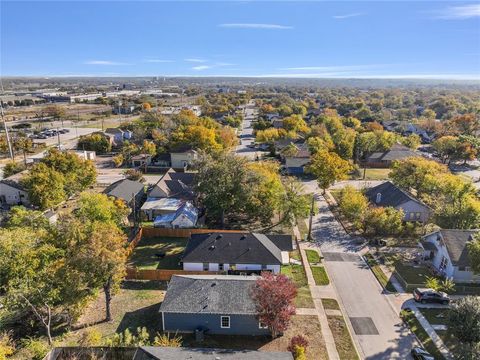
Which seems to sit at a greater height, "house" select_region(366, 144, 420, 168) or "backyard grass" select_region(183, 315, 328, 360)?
"house" select_region(366, 144, 420, 168)

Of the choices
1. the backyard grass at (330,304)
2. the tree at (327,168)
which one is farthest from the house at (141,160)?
the backyard grass at (330,304)

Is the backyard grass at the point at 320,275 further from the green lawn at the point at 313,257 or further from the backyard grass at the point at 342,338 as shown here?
the backyard grass at the point at 342,338

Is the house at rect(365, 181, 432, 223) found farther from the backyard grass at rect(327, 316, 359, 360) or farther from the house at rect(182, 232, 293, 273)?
the backyard grass at rect(327, 316, 359, 360)

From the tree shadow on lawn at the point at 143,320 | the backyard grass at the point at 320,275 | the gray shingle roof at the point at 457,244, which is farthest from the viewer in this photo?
the backyard grass at the point at 320,275

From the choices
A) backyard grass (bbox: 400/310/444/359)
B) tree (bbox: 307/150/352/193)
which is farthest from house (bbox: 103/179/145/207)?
backyard grass (bbox: 400/310/444/359)

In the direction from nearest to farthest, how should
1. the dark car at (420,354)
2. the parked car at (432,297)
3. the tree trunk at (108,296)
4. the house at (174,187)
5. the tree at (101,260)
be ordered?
the dark car at (420,354), the tree at (101,260), the tree trunk at (108,296), the parked car at (432,297), the house at (174,187)

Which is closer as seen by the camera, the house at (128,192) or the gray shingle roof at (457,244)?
the gray shingle roof at (457,244)
